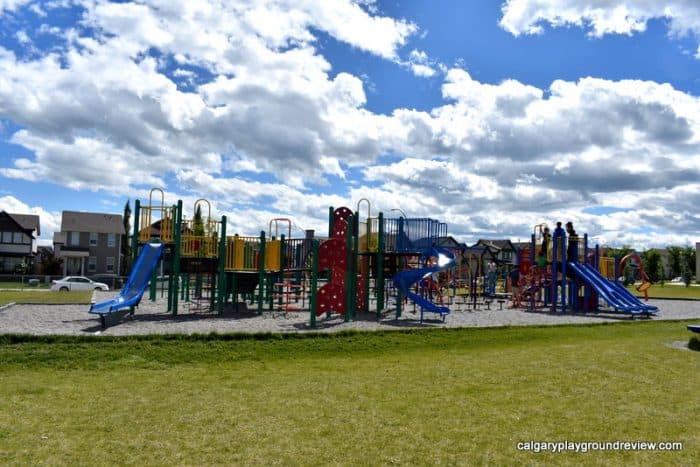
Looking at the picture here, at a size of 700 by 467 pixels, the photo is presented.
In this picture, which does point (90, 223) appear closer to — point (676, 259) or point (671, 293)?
point (671, 293)

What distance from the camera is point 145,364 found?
1044 centimetres

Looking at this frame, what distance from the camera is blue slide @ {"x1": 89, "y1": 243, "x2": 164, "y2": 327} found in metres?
15.8

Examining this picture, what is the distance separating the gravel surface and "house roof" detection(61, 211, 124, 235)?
1693 inches

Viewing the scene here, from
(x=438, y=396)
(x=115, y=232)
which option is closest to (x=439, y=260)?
(x=438, y=396)

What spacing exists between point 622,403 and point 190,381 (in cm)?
648

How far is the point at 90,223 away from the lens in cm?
6081

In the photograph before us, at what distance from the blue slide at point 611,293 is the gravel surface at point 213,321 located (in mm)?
480

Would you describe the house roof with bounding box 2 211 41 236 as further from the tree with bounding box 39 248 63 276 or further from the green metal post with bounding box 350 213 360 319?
the green metal post with bounding box 350 213 360 319

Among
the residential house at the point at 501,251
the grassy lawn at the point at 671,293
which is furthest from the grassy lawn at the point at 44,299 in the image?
the grassy lawn at the point at 671,293

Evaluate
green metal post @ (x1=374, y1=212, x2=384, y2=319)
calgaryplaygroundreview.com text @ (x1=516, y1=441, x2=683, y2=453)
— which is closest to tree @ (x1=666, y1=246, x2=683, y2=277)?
green metal post @ (x1=374, y1=212, x2=384, y2=319)

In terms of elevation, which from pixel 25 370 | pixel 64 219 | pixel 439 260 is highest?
pixel 64 219

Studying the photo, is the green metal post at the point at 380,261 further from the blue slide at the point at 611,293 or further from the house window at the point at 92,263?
the house window at the point at 92,263

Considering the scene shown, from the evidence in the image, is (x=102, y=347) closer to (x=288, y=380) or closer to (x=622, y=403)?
(x=288, y=380)

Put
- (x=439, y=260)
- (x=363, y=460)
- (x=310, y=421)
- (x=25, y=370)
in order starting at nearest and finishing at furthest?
(x=363, y=460), (x=310, y=421), (x=25, y=370), (x=439, y=260)
